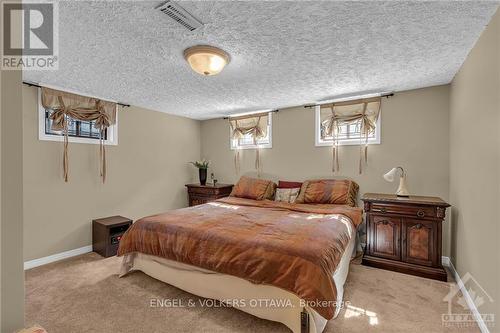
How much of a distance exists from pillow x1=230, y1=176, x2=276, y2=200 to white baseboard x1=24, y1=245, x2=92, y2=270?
243cm

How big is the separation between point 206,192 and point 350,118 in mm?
2938

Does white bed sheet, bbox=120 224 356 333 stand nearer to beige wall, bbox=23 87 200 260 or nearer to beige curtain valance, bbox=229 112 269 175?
beige wall, bbox=23 87 200 260

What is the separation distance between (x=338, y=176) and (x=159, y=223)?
9.09 feet

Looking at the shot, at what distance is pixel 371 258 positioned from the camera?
291 cm

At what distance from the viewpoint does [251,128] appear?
4547mm

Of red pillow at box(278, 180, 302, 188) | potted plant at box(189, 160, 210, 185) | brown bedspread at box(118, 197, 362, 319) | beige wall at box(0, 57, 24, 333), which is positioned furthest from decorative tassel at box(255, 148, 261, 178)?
beige wall at box(0, 57, 24, 333)

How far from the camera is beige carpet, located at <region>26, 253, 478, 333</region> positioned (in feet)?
6.05

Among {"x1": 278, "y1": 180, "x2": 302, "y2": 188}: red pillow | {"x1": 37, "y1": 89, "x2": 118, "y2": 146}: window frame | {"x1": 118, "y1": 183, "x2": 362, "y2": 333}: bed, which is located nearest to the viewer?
{"x1": 118, "y1": 183, "x2": 362, "y2": 333}: bed

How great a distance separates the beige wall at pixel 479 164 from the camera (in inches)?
63.2

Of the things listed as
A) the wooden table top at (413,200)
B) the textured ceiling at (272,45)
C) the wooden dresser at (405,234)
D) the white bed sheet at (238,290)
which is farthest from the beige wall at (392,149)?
the white bed sheet at (238,290)

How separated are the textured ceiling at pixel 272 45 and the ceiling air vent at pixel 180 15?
45mm

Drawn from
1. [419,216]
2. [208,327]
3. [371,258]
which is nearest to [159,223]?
[208,327]

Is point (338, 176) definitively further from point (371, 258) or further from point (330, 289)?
point (330, 289)

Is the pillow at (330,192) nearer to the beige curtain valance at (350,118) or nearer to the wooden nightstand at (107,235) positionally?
the beige curtain valance at (350,118)
